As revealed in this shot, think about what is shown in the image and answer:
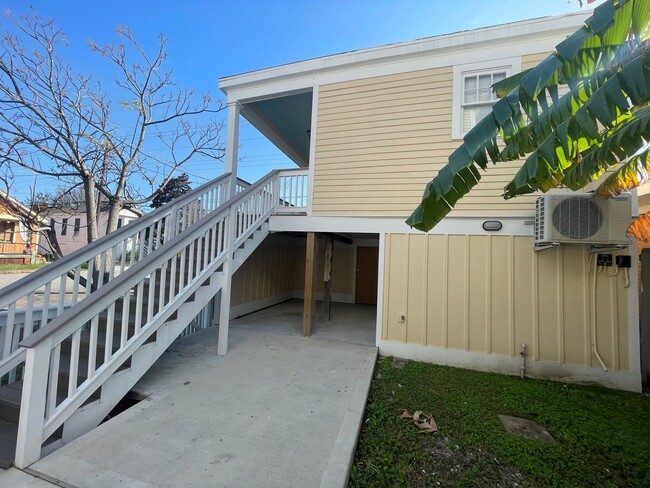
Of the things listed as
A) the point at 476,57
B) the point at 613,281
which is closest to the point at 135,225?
the point at 476,57

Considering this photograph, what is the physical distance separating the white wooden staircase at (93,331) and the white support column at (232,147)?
0.93 metres

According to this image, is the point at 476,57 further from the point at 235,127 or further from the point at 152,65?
the point at 152,65

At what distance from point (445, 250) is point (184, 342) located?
15.4ft

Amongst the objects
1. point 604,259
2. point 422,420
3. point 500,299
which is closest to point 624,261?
point 604,259

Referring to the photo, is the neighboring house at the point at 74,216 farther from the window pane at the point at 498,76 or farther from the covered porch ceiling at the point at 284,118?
the window pane at the point at 498,76

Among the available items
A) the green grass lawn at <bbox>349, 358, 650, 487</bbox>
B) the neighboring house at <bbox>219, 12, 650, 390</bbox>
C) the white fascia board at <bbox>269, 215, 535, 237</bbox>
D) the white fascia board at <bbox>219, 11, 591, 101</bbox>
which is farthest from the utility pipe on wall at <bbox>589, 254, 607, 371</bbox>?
the white fascia board at <bbox>219, 11, 591, 101</bbox>

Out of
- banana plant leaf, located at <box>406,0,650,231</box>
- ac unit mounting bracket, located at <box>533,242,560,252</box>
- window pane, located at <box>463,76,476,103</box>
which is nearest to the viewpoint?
banana plant leaf, located at <box>406,0,650,231</box>

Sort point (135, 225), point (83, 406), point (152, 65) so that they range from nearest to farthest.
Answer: point (83, 406), point (135, 225), point (152, 65)

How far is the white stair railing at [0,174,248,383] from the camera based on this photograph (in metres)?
2.62

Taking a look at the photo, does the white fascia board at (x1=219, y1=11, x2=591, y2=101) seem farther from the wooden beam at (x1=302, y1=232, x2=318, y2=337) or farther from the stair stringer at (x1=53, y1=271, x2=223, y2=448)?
the stair stringer at (x1=53, y1=271, x2=223, y2=448)

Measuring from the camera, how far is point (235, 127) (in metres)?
5.95

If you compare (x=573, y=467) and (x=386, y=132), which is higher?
(x=386, y=132)

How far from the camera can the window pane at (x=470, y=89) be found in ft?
15.3

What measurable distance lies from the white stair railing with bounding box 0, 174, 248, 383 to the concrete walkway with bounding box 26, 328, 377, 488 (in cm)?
110
